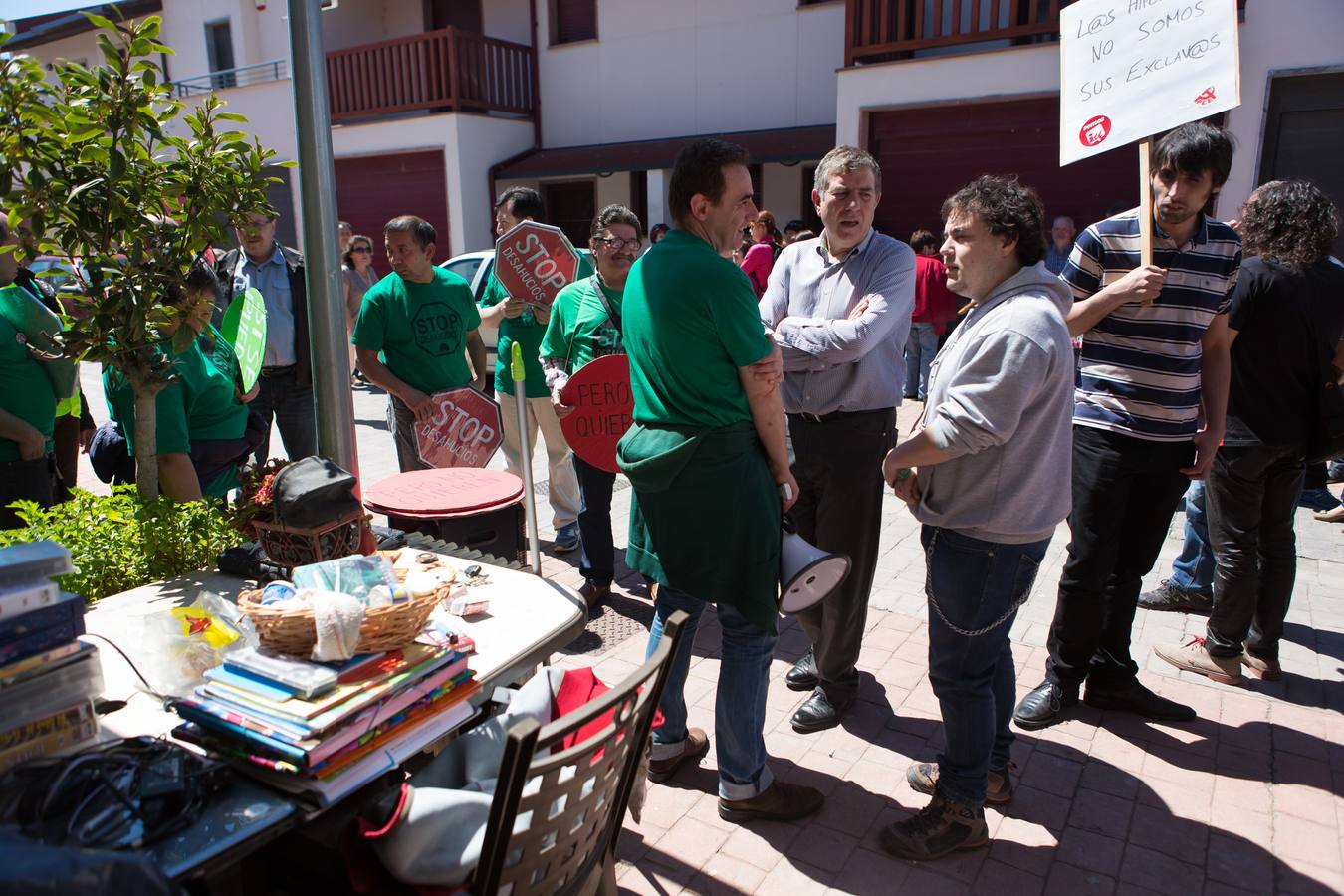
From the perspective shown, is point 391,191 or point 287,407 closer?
point 287,407

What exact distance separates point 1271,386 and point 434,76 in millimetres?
14990

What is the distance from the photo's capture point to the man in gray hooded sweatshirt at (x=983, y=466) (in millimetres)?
2443

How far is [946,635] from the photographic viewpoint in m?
2.69

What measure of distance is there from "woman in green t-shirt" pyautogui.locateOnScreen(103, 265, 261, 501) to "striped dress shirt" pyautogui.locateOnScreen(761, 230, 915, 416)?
2013 millimetres

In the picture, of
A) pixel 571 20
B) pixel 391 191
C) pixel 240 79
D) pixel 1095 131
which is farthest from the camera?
pixel 240 79

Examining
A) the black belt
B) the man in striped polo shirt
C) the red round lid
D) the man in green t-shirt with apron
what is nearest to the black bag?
the man in green t-shirt with apron

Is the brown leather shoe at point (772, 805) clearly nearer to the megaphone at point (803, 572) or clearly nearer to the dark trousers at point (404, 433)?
the megaphone at point (803, 572)

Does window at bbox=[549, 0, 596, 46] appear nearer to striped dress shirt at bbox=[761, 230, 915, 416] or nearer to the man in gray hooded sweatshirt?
striped dress shirt at bbox=[761, 230, 915, 416]

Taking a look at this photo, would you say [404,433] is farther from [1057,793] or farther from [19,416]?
[1057,793]

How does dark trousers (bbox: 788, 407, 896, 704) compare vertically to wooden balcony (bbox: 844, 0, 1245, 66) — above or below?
below

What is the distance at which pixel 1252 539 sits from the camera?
369 cm

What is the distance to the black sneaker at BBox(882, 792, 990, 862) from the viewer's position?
9.04 feet

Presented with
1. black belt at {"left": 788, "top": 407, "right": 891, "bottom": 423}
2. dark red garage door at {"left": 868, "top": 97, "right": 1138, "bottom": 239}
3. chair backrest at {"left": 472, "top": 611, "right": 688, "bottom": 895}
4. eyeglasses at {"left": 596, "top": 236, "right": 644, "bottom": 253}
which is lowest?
chair backrest at {"left": 472, "top": 611, "right": 688, "bottom": 895}

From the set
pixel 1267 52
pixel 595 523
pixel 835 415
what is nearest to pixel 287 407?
pixel 595 523
